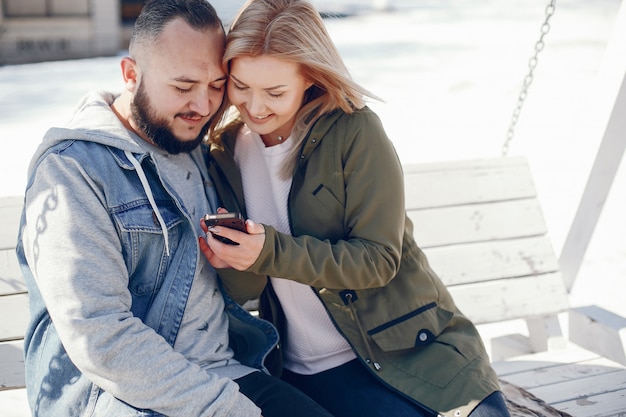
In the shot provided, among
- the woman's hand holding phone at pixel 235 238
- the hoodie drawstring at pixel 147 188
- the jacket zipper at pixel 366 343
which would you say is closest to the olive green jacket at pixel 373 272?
the jacket zipper at pixel 366 343

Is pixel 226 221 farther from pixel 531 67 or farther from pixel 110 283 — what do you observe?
pixel 531 67

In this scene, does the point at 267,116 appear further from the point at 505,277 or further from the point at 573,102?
the point at 573,102

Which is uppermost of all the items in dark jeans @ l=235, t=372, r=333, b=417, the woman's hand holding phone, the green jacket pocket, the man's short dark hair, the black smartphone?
the man's short dark hair

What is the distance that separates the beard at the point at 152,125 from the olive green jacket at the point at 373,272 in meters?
0.22

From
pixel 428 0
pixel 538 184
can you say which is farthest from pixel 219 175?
pixel 428 0

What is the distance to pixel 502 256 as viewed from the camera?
3.40m

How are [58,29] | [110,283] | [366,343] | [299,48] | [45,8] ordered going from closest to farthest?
[110,283], [299,48], [366,343], [58,29], [45,8]

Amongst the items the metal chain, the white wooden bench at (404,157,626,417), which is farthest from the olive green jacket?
the metal chain

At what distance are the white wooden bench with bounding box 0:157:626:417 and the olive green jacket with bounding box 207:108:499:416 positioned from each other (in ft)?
2.43

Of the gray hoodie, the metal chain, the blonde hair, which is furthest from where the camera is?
the metal chain

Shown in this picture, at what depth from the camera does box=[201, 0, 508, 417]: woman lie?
2.17 m

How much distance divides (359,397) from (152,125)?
1038 millimetres

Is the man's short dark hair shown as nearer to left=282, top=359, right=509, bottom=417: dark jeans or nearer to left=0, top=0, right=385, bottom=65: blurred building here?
left=282, top=359, right=509, bottom=417: dark jeans

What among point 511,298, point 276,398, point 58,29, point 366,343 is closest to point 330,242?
point 366,343
